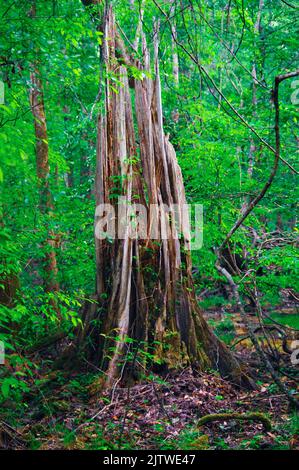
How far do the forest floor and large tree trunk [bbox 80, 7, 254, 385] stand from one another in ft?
0.95

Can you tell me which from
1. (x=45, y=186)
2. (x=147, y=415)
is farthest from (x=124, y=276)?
(x=45, y=186)

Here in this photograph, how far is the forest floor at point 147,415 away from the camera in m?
4.06

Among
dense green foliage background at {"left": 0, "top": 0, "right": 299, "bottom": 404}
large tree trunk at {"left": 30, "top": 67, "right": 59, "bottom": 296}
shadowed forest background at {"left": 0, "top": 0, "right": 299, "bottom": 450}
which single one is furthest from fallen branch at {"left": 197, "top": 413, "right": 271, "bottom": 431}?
large tree trunk at {"left": 30, "top": 67, "right": 59, "bottom": 296}

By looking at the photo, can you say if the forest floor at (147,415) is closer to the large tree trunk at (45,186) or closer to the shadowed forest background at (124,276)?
the shadowed forest background at (124,276)

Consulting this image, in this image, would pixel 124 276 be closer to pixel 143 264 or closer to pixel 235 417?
pixel 143 264

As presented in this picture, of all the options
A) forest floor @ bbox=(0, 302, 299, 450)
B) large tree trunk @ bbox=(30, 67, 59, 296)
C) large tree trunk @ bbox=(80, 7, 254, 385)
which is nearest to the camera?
forest floor @ bbox=(0, 302, 299, 450)

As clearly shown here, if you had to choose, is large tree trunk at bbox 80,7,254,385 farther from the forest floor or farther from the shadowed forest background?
the forest floor

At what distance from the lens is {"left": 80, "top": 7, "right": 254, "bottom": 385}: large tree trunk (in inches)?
224

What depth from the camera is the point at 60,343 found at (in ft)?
22.9

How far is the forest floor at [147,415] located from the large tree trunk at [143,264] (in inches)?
11.4

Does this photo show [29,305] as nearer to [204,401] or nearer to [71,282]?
[204,401]

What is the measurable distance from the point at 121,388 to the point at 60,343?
79.5 inches

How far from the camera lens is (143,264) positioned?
608cm

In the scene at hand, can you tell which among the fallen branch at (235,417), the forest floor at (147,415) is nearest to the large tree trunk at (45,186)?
the forest floor at (147,415)
